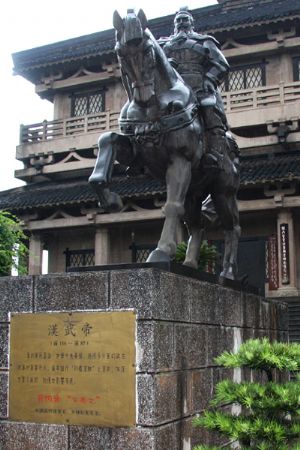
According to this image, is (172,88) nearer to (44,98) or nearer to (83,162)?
(83,162)

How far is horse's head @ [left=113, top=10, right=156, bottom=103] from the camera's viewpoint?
5.23 meters

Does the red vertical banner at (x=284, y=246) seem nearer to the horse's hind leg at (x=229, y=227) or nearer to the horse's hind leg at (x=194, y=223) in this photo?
the horse's hind leg at (x=229, y=227)

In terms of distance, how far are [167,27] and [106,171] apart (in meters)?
21.1

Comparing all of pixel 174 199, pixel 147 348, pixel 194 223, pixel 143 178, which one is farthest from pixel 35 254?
pixel 147 348

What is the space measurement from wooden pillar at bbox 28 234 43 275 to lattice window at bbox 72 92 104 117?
5.91 meters

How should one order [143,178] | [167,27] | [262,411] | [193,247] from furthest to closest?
1. [167,27]
2. [143,178]
3. [193,247]
4. [262,411]

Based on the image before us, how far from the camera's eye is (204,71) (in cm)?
682

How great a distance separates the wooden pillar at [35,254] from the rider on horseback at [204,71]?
15320mm

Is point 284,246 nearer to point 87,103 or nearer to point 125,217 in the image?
point 125,217

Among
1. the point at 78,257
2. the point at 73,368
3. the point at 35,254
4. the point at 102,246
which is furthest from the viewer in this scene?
the point at 78,257

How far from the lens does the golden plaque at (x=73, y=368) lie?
188 inches

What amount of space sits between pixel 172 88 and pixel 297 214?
47.9 feet

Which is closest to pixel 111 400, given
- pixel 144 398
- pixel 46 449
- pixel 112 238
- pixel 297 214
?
pixel 144 398

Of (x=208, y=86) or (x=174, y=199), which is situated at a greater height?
(x=208, y=86)
